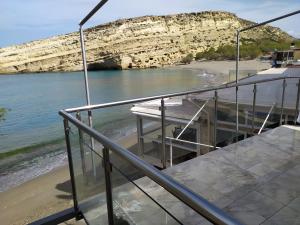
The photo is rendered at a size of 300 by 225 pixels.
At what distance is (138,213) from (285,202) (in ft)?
5.81

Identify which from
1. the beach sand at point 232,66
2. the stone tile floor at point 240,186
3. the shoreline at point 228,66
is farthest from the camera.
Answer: the shoreline at point 228,66

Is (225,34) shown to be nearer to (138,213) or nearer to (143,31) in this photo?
(143,31)

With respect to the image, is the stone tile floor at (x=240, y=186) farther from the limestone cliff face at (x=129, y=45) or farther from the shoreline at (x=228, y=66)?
the limestone cliff face at (x=129, y=45)

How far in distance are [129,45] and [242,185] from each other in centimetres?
8621

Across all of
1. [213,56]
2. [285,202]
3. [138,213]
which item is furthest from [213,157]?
[213,56]

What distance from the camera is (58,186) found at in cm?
1150

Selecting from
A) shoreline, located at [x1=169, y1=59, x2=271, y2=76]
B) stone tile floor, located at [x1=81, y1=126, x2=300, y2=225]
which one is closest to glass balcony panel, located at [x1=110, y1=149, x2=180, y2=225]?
stone tile floor, located at [x1=81, y1=126, x2=300, y2=225]

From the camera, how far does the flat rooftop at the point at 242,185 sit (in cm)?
188

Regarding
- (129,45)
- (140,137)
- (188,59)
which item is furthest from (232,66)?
(140,137)

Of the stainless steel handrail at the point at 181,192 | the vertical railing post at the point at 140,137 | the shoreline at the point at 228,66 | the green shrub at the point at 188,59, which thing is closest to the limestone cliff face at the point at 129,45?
the green shrub at the point at 188,59

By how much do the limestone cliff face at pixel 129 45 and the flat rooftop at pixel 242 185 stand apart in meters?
83.7

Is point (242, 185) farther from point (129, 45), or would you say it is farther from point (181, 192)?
point (129, 45)

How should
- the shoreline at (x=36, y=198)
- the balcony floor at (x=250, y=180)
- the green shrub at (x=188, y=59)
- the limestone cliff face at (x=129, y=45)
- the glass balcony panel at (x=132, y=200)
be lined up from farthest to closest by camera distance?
the green shrub at (x=188, y=59) → the limestone cliff face at (x=129, y=45) → the shoreline at (x=36, y=198) → the balcony floor at (x=250, y=180) → the glass balcony panel at (x=132, y=200)

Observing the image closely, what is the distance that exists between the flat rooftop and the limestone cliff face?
3295 inches
